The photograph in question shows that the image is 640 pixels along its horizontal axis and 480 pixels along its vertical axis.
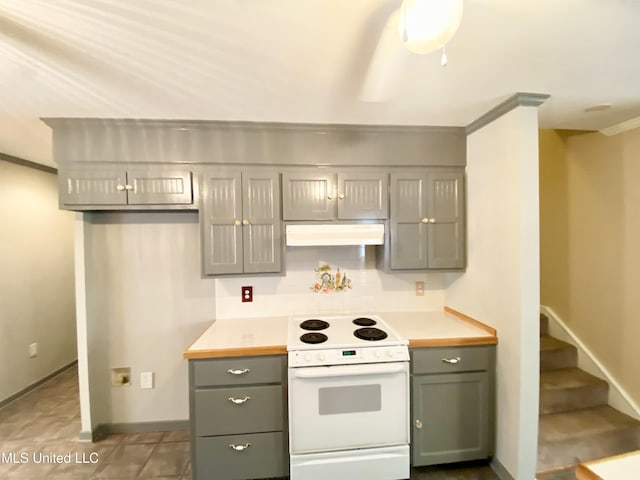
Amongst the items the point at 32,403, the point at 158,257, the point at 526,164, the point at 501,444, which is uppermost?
the point at 526,164

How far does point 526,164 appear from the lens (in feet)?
5.46

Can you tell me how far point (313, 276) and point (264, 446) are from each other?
1.24m

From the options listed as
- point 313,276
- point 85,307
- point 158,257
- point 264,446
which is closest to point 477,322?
point 313,276

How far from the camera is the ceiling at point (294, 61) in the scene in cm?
103

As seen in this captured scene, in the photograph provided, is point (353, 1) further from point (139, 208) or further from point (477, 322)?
point (477, 322)

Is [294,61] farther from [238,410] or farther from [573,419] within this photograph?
[573,419]

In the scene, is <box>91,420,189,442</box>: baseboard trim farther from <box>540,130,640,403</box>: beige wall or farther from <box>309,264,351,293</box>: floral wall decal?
<box>540,130,640,403</box>: beige wall

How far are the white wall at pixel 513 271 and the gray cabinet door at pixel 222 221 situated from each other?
1.80 metres

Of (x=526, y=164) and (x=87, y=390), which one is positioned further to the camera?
(x=87, y=390)

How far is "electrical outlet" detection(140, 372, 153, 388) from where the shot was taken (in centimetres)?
233

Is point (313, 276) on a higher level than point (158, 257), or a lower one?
lower

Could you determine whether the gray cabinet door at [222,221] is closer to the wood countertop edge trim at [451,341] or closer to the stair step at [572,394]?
the wood countertop edge trim at [451,341]

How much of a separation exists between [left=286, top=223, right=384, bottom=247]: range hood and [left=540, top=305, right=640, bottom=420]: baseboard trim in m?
2.07

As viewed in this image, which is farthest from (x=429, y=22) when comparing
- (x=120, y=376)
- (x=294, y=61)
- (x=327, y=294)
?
(x=120, y=376)
